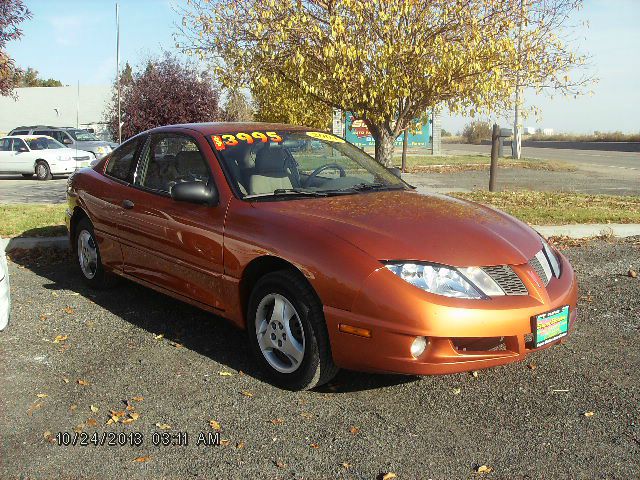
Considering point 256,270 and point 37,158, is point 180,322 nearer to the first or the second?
point 256,270

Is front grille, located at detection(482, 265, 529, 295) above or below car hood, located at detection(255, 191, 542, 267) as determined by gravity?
Result: below

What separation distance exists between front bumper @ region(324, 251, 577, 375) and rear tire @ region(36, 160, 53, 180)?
1942 centimetres

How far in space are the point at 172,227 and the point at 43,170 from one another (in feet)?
59.1

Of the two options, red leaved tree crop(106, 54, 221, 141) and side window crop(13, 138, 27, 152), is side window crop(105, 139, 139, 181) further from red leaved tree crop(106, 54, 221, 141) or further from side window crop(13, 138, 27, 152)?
red leaved tree crop(106, 54, 221, 141)

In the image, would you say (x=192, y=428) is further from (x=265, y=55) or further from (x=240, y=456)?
(x=265, y=55)

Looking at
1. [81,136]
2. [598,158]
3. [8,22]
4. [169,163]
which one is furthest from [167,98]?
[169,163]

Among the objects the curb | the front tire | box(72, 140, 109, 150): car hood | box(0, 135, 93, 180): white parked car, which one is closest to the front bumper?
the front tire

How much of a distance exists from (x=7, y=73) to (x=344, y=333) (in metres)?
12.2

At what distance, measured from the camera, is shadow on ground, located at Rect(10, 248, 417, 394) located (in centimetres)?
423

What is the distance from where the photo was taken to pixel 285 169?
4.86 m

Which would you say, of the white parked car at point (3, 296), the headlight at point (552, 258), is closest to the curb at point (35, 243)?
the white parked car at point (3, 296)

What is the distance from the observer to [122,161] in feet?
19.3

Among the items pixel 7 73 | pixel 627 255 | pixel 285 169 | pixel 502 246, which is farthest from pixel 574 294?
pixel 7 73

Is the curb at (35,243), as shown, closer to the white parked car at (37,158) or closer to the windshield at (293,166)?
the windshield at (293,166)
